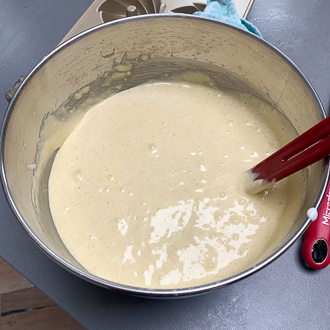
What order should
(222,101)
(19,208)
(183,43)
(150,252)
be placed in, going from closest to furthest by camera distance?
1. (19,208)
2. (150,252)
3. (183,43)
4. (222,101)

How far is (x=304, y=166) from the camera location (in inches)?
30.7

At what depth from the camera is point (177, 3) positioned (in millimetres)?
1213

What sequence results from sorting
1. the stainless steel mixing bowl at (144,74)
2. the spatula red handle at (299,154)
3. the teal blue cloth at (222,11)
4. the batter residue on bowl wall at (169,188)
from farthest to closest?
the teal blue cloth at (222,11)
the batter residue on bowl wall at (169,188)
the stainless steel mixing bowl at (144,74)
the spatula red handle at (299,154)

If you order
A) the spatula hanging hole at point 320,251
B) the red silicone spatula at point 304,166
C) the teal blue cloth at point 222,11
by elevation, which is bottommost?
the spatula hanging hole at point 320,251

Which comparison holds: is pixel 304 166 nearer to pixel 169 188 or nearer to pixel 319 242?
pixel 319 242

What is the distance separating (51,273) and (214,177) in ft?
1.80

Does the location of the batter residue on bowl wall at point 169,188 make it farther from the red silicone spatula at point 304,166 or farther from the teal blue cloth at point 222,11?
the teal blue cloth at point 222,11

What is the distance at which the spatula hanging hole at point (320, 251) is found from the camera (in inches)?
35.4

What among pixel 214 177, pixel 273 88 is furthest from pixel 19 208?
pixel 273 88

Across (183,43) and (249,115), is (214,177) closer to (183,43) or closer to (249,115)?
(249,115)

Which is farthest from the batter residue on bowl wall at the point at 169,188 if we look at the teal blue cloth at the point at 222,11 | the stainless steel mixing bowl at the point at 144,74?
the teal blue cloth at the point at 222,11

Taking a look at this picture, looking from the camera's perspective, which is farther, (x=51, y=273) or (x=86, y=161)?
(x=86, y=161)

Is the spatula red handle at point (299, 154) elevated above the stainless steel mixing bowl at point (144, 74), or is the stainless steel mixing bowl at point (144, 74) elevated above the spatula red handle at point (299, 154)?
the stainless steel mixing bowl at point (144, 74)

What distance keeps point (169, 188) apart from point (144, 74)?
0.46m
